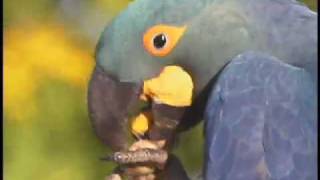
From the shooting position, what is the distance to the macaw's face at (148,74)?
110 centimetres

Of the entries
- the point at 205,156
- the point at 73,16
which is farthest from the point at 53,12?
the point at 205,156

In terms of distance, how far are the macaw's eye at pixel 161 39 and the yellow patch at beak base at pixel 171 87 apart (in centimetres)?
3

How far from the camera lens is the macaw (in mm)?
977

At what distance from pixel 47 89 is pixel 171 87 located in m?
0.30

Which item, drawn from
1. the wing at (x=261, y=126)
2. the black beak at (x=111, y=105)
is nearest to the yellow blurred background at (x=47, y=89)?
the black beak at (x=111, y=105)

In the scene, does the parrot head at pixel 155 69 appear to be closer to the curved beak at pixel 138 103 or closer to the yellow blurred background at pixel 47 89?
the curved beak at pixel 138 103

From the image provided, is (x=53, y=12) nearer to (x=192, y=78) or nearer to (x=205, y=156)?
(x=192, y=78)

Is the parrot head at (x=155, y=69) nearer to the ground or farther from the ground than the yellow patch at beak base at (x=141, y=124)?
farther from the ground

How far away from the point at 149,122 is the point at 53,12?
28 cm

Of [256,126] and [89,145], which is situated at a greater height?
[256,126]

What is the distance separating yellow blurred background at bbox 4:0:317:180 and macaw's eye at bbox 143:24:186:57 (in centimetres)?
18

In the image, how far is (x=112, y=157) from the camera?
110 centimetres

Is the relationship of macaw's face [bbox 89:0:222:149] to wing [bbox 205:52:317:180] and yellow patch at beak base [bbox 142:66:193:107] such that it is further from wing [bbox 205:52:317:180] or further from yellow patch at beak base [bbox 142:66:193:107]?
wing [bbox 205:52:317:180]

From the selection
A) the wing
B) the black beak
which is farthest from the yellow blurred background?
the wing
